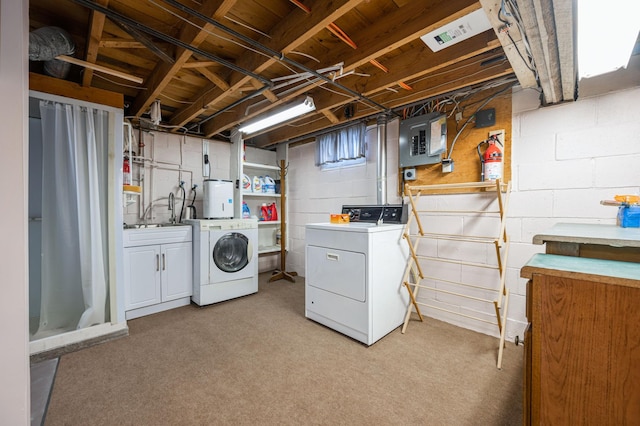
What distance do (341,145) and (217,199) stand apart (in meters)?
1.77

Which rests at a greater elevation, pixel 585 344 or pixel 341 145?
pixel 341 145

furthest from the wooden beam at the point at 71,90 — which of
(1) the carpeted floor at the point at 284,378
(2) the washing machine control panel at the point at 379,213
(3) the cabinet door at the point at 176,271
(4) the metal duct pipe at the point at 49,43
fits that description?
(2) the washing machine control panel at the point at 379,213

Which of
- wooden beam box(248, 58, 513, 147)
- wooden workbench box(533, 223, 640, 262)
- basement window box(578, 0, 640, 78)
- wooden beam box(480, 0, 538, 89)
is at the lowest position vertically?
wooden workbench box(533, 223, 640, 262)

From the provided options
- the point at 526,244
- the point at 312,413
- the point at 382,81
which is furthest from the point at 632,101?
the point at 312,413

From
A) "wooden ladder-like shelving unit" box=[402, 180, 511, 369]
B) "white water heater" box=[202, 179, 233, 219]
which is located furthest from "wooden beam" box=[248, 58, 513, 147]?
"white water heater" box=[202, 179, 233, 219]

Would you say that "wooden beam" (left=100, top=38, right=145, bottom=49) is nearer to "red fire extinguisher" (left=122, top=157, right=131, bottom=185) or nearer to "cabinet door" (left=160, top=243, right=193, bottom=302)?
"red fire extinguisher" (left=122, top=157, right=131, bottom=185)

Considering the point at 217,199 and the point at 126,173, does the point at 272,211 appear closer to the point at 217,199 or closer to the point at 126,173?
the point at 217,199

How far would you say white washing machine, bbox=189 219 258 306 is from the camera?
10.1 ft

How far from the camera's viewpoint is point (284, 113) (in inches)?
107

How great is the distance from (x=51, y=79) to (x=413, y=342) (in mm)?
3691

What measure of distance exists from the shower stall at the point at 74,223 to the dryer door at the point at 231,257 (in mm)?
947

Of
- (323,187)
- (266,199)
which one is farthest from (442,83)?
(266,199)

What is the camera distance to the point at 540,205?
2.15 metres

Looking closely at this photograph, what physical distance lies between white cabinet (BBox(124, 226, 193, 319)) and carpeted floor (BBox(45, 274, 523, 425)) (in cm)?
32
